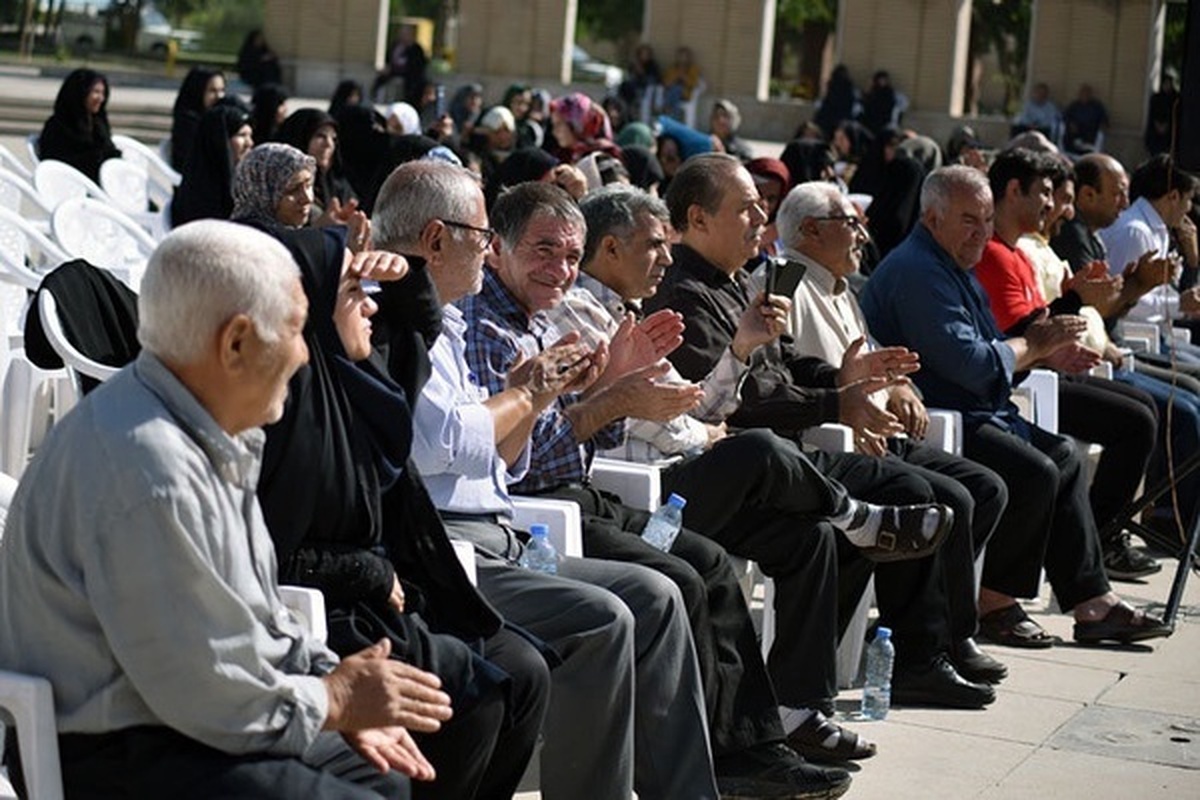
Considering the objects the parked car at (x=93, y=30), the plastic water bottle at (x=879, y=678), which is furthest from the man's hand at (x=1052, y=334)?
the parked car at (x=93, y=30)

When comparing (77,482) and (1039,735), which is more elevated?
(77,482)

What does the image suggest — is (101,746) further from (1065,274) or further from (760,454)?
(1065,274)

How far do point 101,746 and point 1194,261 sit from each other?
9.84 meters

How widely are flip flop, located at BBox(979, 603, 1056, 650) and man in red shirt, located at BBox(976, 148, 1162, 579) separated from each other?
116cm

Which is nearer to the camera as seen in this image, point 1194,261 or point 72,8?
point 1194,261

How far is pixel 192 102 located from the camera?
15773mm

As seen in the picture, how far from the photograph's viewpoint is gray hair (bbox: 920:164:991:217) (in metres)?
7.84

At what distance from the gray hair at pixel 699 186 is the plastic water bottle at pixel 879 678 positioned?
136 cm

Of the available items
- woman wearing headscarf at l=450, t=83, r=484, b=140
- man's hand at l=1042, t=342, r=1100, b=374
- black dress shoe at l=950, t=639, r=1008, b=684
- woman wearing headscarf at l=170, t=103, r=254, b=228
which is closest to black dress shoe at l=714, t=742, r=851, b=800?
black dress shoe at l=950, t=639, r=1008, b=684

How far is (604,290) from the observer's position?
21.2 ft

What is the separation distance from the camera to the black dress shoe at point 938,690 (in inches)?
267

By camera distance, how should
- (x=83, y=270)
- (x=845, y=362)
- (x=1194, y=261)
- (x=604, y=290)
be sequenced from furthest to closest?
(x=1194, y=261) → (x=845, y=362) → (x=604, y=290) → (x=83, y=270)

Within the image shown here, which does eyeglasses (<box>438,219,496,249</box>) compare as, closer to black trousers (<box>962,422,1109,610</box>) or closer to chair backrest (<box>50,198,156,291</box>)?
black trousers (<box>962,422,1109,610</box>)

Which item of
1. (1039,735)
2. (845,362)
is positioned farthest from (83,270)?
(1039,735)
